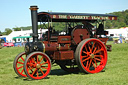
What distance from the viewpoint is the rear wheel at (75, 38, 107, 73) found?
7.81 metres

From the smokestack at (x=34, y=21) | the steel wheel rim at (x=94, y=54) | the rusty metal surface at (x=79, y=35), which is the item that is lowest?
the steel wheel rim at (x=94, y=54)

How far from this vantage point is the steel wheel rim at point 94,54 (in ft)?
26.4

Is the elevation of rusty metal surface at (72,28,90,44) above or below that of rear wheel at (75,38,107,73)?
above

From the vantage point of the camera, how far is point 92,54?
8.08 meters

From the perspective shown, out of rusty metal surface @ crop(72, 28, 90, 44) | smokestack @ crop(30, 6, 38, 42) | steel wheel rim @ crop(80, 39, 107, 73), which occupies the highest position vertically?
smokestack @ crop(30, 6, 38, 42)

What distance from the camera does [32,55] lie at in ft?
22.8

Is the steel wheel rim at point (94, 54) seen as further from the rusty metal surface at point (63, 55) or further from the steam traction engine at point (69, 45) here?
the rusty metal surface at point (63, 55)

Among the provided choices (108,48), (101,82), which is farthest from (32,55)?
(108,48)

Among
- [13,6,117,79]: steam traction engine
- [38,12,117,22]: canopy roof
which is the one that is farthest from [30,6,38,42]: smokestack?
[38,12,117,22]: canopy roof

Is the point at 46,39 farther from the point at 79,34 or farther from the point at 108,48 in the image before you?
the point at 108,48

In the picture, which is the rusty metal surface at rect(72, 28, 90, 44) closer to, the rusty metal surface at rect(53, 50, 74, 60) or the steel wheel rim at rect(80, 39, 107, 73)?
the steel wheel rim at rect(80, 39, 107, 73)

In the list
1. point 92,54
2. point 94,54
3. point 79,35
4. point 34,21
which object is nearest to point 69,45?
point 79,35

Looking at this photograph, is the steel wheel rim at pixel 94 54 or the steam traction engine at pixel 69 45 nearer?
the steam traction engine at pixel 69 45

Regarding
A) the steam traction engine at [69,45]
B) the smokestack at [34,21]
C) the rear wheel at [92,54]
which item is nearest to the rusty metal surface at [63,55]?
the steam traction engine at [69,45]
